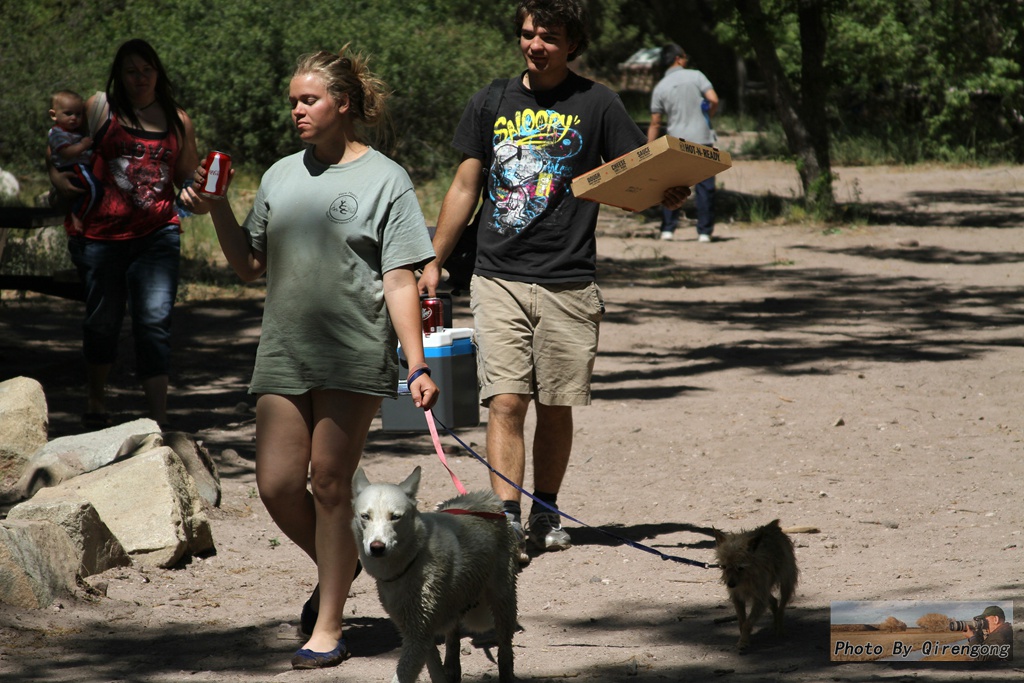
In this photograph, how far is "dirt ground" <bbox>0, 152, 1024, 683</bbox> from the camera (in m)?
4.29

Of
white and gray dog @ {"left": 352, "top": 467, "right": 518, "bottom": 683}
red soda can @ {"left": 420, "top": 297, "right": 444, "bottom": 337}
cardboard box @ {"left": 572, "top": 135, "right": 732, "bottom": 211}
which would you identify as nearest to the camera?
white and gray dog @ {"left": 352, "top": 467, "right": 518, "bottom": 683}

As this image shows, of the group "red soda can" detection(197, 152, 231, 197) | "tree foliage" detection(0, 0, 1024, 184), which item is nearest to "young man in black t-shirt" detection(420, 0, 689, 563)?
"red soda can" detection(197, 152, 231, 197)

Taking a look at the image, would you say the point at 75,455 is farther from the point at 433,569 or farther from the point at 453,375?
the point at 433,569

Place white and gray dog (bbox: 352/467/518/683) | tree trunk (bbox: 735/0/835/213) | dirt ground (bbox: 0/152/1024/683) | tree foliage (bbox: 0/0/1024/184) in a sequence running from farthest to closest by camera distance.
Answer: tree foliage (bbox: 0/0/1024/184) < tree trunk (bbox: 735/0/835/213) < dirt ground (bbox: 0/152/1024/683) < white and gray dog (bbox: 352/467/518/683)

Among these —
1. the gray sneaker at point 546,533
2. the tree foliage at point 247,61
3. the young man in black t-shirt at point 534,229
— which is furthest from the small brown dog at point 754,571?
the tree foliage at point 247,61

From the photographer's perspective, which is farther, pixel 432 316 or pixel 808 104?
pixel 808 104

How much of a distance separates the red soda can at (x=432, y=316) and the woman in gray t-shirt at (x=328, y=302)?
47.4 inches

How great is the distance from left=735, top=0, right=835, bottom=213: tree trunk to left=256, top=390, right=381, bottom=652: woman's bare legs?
13.9 m

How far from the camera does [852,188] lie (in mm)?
21188

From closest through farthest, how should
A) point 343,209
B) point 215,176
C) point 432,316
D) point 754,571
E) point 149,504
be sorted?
1. point 215,176
2. point 343,209
3. point 754,571
4. point 149,504
5. point 432,316

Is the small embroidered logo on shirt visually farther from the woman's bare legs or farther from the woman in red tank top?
the woman in red tank top

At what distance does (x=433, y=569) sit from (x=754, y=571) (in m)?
1.24

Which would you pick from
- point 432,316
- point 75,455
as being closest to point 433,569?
point 432,316

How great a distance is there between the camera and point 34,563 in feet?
15.0
